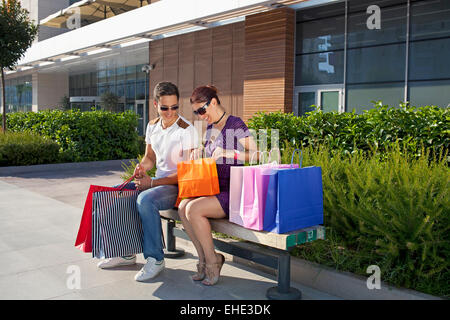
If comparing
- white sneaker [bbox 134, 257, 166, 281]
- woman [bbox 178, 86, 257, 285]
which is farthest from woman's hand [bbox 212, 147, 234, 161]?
white sneaker [bbox 134, 257, 166, 281]

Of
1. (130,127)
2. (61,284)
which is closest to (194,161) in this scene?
(61,284)

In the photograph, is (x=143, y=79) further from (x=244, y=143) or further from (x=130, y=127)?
(x=244, y=143)

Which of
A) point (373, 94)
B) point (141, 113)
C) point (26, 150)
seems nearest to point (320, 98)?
point (373, 94)

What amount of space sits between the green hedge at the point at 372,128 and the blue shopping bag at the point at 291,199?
75.9 inches

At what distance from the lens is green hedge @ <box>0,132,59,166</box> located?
11617 millimetres

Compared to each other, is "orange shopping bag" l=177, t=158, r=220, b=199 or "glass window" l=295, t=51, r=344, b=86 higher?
"glass window" l=295, t=51, r=344, b=86

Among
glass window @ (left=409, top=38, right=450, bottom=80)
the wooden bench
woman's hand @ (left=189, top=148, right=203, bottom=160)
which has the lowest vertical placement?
the wooden bench

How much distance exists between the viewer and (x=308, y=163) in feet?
16.8

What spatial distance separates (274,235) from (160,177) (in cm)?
149

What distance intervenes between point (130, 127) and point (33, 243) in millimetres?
9317

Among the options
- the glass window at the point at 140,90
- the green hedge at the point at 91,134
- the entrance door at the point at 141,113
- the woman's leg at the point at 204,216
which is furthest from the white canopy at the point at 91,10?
the woman's leg at the point at 204,216

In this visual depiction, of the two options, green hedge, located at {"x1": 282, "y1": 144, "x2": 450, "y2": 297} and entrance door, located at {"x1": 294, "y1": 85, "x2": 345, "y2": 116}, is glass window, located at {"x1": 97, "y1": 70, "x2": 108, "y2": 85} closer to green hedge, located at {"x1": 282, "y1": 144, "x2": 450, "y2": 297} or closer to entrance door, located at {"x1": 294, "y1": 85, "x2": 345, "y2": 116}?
entrance door, located at {"x1": 294, "y1": 85, "x2": 345, "y2": 116}

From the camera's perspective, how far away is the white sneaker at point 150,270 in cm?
386

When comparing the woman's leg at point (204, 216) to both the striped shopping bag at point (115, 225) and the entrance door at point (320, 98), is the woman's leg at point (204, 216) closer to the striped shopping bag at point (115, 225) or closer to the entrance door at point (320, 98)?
the striped shopping bag at point (115, 225)
